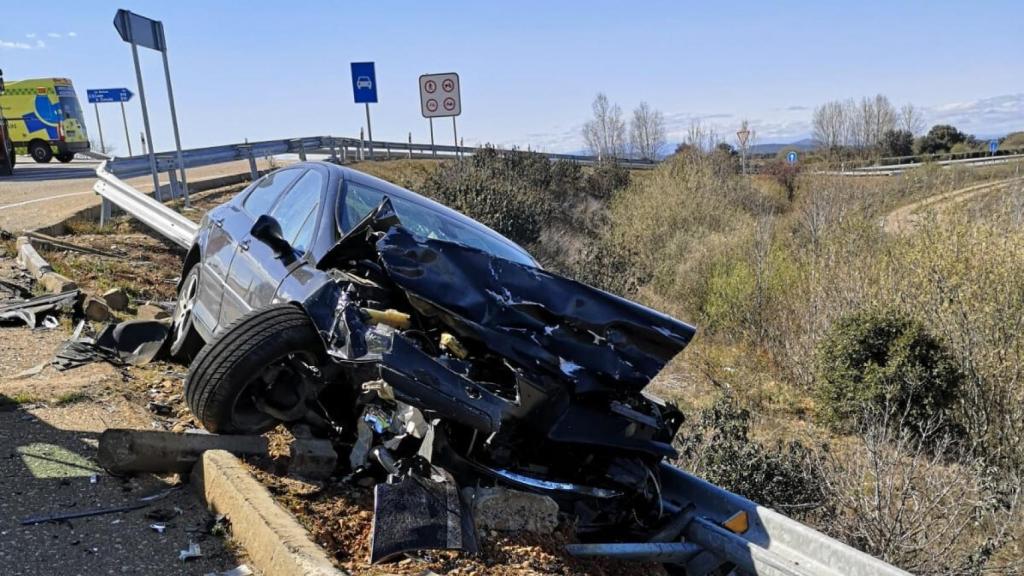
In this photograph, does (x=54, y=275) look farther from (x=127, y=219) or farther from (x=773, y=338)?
(x=773, y=338)

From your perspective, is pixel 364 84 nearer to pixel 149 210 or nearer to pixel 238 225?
pixel 149 210

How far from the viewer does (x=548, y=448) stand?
11.8 ft

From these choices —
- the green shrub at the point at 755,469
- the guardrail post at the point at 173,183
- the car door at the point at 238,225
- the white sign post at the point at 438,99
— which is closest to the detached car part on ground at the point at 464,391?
the car door at the point at 238,225

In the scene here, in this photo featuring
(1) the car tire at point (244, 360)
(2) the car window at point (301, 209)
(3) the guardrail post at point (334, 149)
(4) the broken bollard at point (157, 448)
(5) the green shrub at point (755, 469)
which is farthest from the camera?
(3) the guardrail post at point (334, 149)

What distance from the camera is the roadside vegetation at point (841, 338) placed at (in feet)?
20.8

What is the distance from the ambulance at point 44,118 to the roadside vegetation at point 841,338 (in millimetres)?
16885

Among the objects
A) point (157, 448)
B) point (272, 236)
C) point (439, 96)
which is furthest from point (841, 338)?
point (439, 96)

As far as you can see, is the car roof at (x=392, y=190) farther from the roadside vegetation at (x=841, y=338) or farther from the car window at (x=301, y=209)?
the roadside vegetation at (x=841, y=338)

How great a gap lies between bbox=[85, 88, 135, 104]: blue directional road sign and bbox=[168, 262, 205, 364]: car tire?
91.4 ft

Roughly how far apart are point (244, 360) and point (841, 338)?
904cm

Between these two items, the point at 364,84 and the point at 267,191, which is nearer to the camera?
the point at 267,191

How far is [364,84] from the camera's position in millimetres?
18734

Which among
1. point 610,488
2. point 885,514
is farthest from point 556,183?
point 610,488

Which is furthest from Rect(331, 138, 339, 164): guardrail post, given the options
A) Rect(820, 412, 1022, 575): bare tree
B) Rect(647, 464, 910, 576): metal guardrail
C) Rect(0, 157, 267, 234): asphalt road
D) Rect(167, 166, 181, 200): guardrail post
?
Rect(647, 464, 910, 576): metal guardrail
